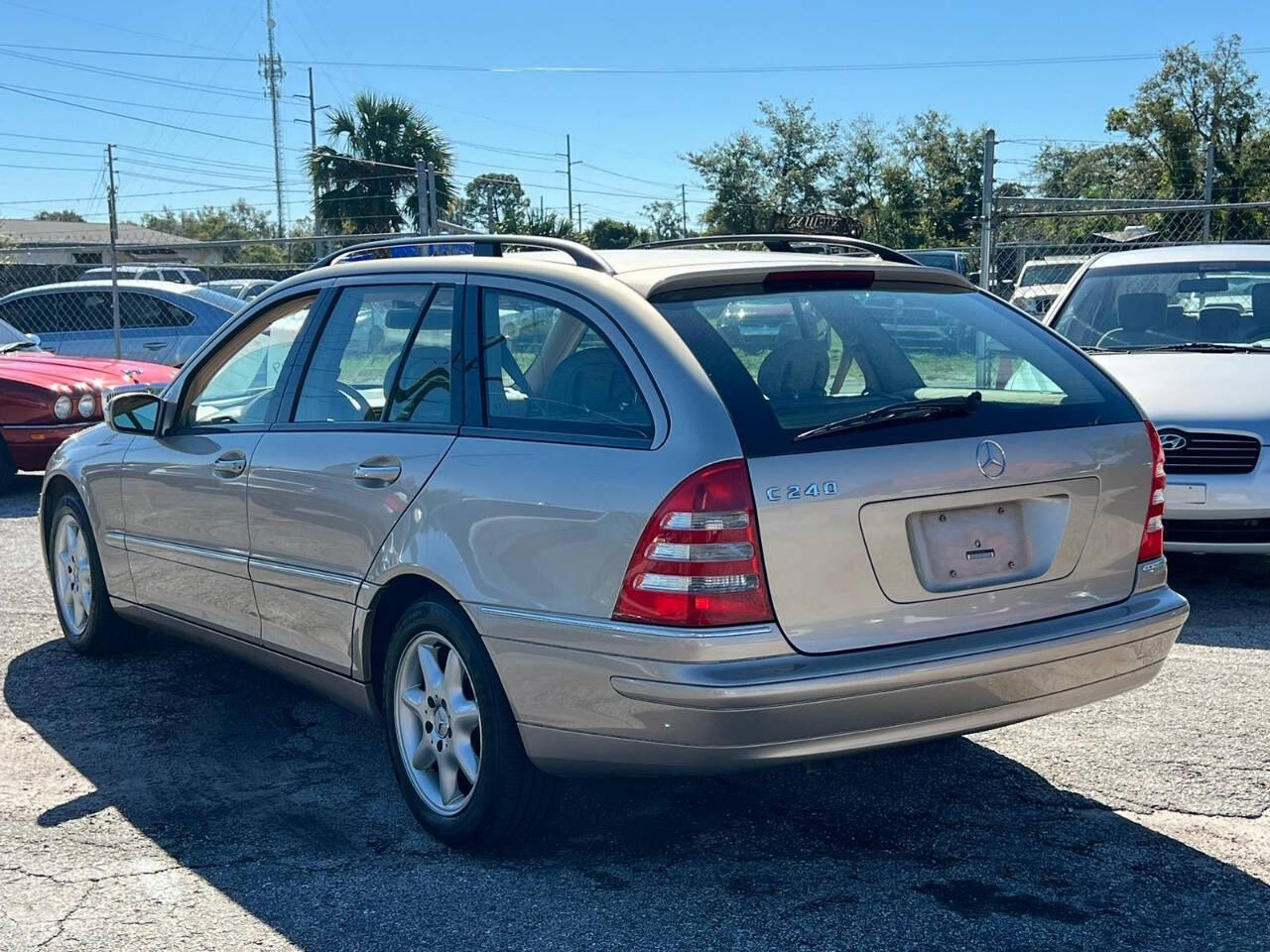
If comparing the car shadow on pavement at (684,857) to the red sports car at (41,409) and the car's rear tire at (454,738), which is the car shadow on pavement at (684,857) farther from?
the red sports car at (41,409)

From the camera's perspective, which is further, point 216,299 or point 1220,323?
point 216,299

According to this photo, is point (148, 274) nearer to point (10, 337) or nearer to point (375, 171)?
point (375, 171)

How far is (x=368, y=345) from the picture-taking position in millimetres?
4402

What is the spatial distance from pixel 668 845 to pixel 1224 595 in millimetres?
3945

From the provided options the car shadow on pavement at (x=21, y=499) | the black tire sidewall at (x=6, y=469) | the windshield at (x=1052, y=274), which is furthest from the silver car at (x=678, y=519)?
the windshield at (x=1052, y=274)

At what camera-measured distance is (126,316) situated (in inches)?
615

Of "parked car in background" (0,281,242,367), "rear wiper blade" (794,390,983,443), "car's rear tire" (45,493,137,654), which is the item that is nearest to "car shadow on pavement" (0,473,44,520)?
"car's rear tire" (45,493,137,654)

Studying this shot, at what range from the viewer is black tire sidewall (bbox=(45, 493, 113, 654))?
5.71m

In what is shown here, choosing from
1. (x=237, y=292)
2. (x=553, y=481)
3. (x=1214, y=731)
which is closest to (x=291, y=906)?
(x=553, y=481)

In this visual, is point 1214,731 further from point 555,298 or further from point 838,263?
point 555,298

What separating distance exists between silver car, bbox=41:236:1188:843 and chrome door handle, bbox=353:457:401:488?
13 millimetres

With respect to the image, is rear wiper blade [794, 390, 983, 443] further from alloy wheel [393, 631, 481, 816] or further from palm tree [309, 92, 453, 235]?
palm tree [309, 92, 453, 235]

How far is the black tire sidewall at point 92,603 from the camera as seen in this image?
571 centimetres

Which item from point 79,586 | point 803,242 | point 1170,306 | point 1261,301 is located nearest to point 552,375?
point 803,242
